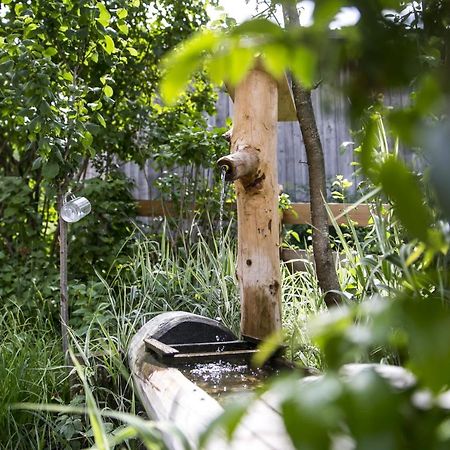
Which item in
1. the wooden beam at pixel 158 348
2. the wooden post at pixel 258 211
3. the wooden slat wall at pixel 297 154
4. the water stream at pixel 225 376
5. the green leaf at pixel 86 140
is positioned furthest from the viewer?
the wooden slat wall at pixel 297 154

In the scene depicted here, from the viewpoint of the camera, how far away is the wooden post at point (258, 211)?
3.12m

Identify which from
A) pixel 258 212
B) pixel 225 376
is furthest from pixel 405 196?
pixel 258 212

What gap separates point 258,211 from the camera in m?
3.15

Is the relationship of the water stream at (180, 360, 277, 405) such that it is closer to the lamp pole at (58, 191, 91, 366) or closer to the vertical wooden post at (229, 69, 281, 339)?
the vertical wooden post at (229, 69, 281, 339)

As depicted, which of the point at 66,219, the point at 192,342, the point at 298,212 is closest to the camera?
the point at 192,342

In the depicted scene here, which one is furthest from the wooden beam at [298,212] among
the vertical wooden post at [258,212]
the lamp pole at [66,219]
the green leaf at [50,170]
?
the green leaf at [50,170]

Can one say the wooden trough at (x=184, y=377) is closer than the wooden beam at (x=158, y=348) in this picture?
Yes

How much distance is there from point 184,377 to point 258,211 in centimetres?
104

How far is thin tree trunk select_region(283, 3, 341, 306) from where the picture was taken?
3.27 meters

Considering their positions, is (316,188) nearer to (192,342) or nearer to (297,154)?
(192,342)

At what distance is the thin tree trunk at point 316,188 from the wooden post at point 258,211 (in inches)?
9.4

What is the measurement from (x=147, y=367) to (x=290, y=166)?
5585 mm

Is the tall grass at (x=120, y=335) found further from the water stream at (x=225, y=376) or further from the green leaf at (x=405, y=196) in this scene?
the green leaf at (x=405, y=196)

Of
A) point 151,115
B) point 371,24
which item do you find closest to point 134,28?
point 151,115
